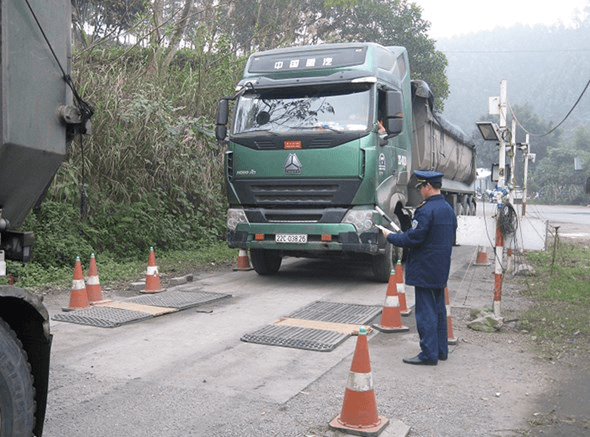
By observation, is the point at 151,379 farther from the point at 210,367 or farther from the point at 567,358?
the point at 567,358

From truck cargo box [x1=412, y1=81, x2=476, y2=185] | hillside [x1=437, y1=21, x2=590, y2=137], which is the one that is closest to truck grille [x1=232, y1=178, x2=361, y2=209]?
truck cargo box [x1=412, y1=81, x2=476, y2=185]

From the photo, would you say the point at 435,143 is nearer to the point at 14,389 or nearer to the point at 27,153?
the point at 27,153

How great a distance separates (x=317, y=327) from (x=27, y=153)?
14.8ft

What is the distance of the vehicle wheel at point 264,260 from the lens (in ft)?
34.2

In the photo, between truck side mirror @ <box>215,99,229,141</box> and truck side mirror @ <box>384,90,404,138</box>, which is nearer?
truck side mirror @ <box>384,90,404,138</box>

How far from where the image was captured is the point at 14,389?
2.74m

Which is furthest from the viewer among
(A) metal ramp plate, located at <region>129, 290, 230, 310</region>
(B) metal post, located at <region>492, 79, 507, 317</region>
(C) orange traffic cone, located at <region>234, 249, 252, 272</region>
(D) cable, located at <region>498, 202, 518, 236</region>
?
(C) orange traffic cone, located at <region>234, 249, 252, 272</region>

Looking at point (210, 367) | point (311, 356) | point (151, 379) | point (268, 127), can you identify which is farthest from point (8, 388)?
point (268, 127)

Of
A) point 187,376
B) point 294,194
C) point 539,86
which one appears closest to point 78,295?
point 187,376

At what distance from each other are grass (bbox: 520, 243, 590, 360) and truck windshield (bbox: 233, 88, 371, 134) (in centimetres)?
342

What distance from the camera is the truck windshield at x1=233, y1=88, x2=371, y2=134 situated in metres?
9.02

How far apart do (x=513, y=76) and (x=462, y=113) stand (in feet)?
102

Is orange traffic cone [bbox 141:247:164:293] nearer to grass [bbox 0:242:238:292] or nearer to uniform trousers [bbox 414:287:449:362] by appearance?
grass [bbox 0:242:238:292]

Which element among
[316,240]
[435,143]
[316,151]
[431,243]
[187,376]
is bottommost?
[187,376]
